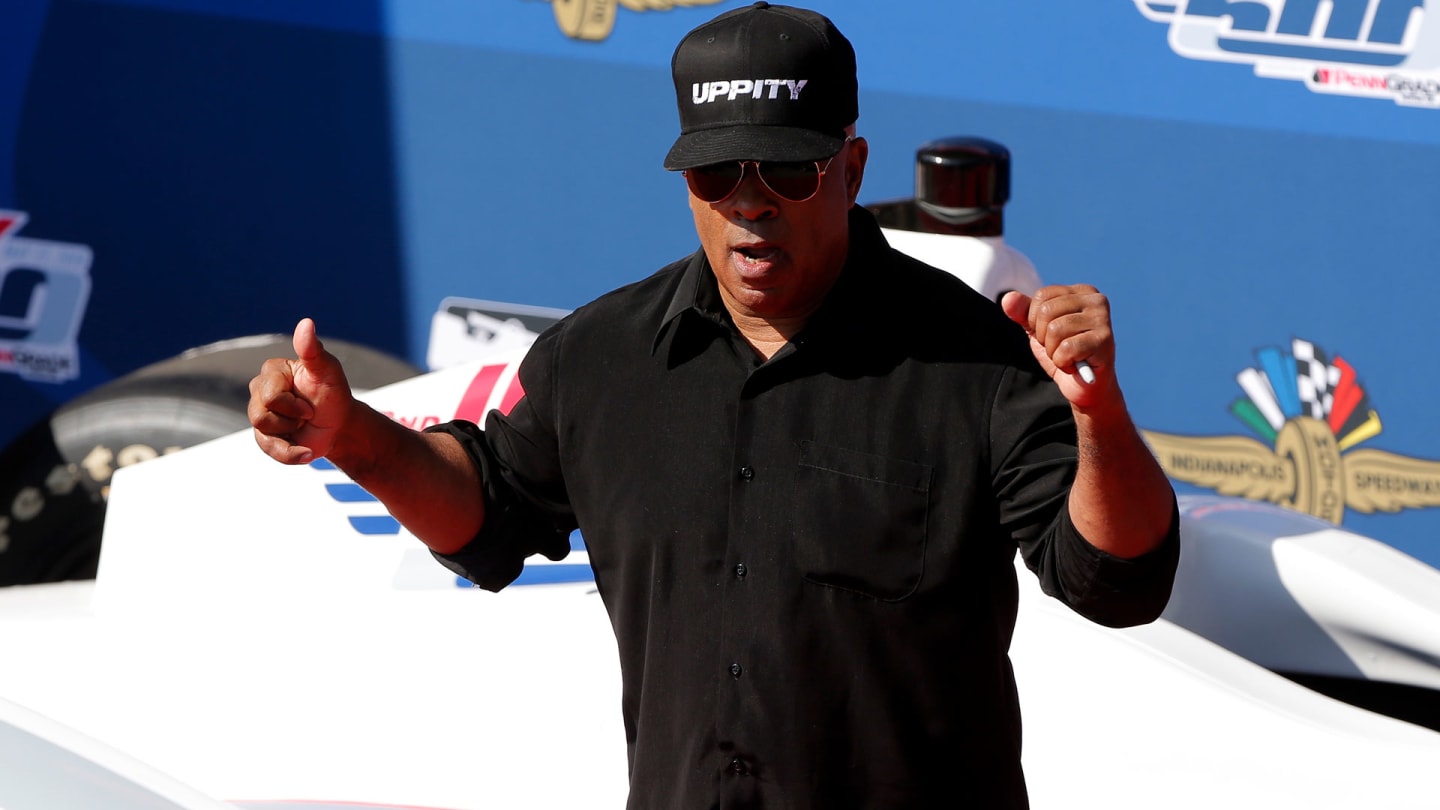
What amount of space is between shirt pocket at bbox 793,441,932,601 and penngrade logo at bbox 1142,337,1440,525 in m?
3.83

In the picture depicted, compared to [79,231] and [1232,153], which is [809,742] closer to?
[1232,153]

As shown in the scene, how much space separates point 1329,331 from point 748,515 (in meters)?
4.01

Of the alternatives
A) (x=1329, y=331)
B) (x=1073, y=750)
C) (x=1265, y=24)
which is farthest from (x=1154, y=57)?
(x=1073, y=750)

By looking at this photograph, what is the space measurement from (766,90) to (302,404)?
533mm

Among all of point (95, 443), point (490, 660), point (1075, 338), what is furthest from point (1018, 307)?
point (95, 443)

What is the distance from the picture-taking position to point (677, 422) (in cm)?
155

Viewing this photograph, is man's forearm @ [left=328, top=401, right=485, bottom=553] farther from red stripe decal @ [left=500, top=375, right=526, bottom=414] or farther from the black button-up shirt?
red stripe decal @ [left=500, top=375, right=526, bottom=414]

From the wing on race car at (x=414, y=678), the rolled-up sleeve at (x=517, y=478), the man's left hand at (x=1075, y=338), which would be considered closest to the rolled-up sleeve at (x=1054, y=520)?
the man's left hand at (x=1075, y=338)

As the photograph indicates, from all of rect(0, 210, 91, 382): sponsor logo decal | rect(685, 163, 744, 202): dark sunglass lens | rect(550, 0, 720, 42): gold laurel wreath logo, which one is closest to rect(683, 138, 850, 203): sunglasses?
rect(685, 163, 744, 202): dark sunglass lens

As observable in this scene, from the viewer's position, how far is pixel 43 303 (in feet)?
21.4

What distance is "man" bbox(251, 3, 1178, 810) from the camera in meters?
1.45

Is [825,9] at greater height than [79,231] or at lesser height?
greater

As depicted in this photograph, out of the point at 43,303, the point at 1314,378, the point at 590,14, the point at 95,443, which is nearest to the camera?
the point at 95,443

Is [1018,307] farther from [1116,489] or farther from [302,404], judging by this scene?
[302,404]
